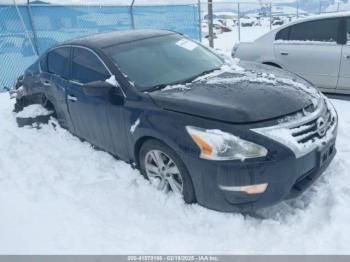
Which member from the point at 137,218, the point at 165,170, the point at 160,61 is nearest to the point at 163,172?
the point at 165,170

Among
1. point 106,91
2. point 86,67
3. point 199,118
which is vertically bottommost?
point 199,118

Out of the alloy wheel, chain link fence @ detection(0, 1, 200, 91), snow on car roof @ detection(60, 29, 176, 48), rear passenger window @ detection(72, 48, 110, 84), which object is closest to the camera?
the alloy wheel

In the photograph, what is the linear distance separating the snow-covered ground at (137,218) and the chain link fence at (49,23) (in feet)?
20.3

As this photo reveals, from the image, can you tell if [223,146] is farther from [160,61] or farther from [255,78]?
[160,61]

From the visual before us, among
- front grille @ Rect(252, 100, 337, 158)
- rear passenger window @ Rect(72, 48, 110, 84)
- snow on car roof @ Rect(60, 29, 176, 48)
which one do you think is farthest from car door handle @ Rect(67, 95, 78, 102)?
front grille @ Rect(252, 100, 337, 158)

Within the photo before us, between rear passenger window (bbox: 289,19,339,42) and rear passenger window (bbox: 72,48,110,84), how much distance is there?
3875 millimetres

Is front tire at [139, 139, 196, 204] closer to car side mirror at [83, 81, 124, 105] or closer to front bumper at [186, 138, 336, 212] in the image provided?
front bumper at [186, 138, 336, 212]

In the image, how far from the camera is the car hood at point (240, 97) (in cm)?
278

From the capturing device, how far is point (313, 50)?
5.84 m

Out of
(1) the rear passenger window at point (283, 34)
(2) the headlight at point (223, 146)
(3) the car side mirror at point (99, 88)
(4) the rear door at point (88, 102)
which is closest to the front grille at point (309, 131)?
(2) the headlight at point (223, 146)

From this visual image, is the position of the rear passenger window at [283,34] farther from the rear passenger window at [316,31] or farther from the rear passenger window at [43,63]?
the rear passenger window at [43,63]

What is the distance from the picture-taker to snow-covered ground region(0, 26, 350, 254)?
8.91 ft

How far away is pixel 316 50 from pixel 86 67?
3.94m

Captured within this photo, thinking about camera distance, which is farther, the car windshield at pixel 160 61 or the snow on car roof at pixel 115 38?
the snow on car roof at pixel 115 38
